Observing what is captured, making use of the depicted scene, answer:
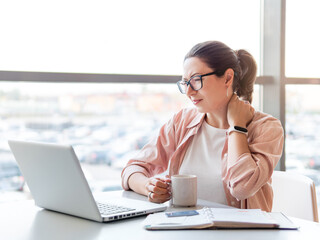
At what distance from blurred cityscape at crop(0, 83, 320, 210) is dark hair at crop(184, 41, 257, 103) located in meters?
0.77

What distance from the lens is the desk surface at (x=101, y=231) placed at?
3.64 feet

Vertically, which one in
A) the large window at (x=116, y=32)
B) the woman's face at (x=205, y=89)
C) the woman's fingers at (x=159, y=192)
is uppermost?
the large window at (x=116, y=32)

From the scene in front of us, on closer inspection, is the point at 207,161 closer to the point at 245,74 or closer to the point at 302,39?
the point at 245,74

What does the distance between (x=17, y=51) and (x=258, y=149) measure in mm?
1362

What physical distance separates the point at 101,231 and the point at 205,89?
0.86 metres

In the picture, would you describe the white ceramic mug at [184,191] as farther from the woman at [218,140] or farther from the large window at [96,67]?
the large window at [96,67]

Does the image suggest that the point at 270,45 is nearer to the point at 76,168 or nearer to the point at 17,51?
the point at 17,51

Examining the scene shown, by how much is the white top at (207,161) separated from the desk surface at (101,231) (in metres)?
0.53

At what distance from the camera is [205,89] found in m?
1.82

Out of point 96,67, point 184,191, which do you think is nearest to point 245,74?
point 184,191

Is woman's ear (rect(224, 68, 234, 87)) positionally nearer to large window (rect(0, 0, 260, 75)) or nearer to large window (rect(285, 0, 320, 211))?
large window (rect(0, 0, 260, 75))

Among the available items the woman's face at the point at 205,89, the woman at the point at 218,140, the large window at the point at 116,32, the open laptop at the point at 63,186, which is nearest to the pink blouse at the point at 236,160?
the woman at the point at 218,140

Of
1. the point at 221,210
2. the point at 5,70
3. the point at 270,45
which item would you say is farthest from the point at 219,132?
the point at 270,45

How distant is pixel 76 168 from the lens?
3.91ft
